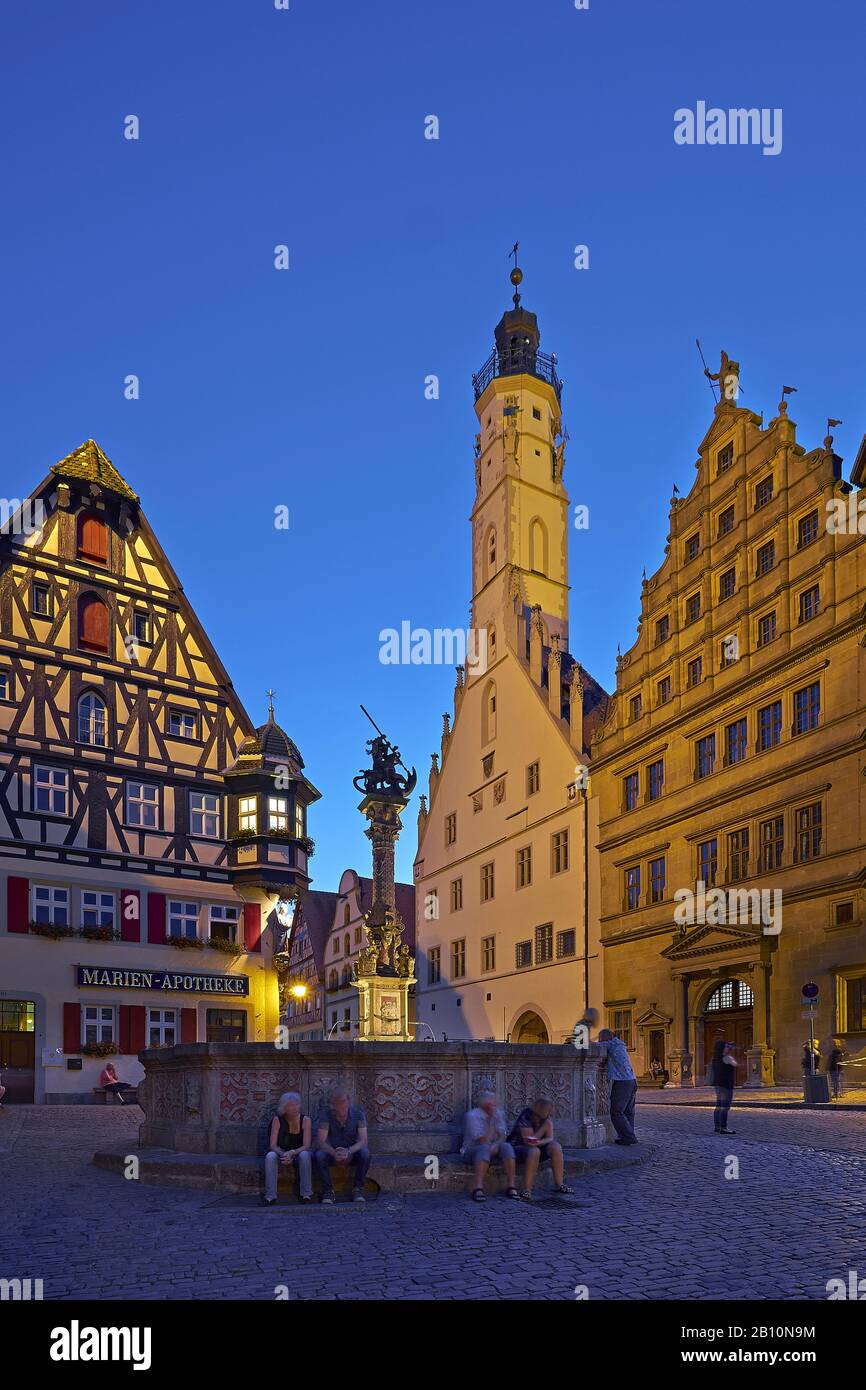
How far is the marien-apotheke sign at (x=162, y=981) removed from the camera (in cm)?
3301

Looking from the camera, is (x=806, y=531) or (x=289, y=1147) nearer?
(x=289, y=1147)

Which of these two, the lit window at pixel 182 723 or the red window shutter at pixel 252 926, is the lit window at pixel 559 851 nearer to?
the red window shutter at pixel 252 926

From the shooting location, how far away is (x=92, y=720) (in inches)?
1400

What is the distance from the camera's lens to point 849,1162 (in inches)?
529

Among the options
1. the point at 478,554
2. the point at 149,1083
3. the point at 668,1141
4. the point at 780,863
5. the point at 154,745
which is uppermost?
the point at 478,554

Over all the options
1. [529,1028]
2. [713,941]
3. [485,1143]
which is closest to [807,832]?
[713,941]

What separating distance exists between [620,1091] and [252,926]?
2444cm

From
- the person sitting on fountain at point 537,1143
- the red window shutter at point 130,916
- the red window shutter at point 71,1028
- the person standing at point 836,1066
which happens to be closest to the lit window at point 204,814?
the red window shutter at point 130,916

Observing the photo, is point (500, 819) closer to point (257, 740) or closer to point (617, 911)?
point (617, 911)

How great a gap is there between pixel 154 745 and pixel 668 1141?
23812 mm

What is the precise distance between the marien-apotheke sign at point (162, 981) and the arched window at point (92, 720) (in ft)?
20.9

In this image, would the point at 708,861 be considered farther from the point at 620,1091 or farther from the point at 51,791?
the point at 620,1091
